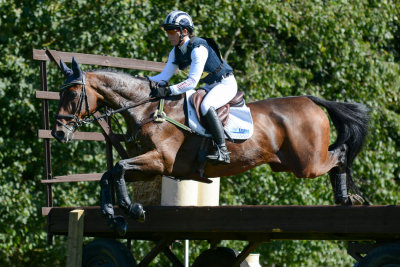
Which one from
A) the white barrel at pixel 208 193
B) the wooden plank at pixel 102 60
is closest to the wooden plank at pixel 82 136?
the wooden plank at pixel 102 60

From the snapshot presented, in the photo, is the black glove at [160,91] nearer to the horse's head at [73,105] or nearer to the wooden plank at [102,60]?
the horse's head at [73,105]

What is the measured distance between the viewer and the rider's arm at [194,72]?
6883 mm

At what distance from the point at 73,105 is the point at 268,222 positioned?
212 centimetres

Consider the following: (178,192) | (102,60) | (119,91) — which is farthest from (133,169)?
(102,60)

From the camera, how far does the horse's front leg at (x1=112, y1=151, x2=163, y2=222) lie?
6422mm

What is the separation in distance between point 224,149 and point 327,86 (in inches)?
339

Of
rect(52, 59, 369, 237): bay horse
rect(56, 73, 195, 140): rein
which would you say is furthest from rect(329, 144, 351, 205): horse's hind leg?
rect(56, 73, 195, 140): rein

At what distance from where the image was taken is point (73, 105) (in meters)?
6.84

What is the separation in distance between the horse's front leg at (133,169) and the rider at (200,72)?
480mm

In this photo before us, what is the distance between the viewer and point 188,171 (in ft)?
23.0

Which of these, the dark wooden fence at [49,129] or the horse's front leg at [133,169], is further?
the dark wooden fence at [49,129]

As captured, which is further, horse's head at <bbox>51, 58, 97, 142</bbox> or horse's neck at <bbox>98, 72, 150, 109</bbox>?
horse's neck at <bbox>98, 72, 150, 109</bbox>

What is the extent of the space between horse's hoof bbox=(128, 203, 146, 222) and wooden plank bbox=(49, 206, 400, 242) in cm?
19

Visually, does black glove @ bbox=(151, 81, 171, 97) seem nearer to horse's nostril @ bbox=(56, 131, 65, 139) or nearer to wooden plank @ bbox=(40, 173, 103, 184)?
horse's nostril @ bbox=(56, 131, 65, 139)
